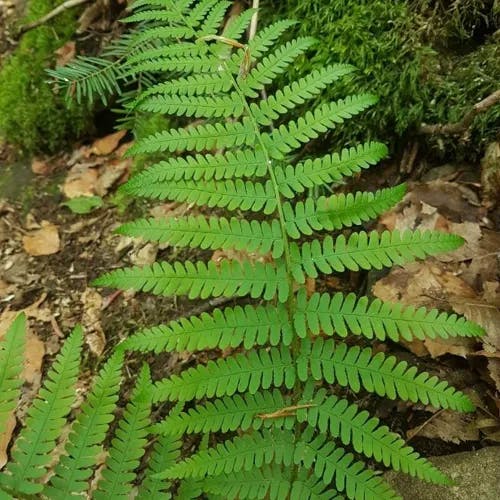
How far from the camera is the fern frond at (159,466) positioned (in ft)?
6.37

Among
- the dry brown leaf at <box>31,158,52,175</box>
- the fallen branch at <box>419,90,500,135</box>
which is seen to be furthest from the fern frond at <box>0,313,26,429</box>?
the dry brown leaf at <box>31,158,52,175</box>

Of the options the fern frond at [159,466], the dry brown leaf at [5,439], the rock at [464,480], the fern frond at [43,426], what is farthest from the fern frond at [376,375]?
the dry brown leaf at [5,439]

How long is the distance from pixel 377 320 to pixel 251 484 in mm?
715

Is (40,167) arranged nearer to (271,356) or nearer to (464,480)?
(271,356)

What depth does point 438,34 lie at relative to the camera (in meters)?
3.02

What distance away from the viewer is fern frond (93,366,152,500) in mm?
1869

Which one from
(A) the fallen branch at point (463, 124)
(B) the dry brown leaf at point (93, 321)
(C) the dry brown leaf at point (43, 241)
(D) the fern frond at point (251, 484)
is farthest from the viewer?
(C) the dry brown leaf at point (43, 241)

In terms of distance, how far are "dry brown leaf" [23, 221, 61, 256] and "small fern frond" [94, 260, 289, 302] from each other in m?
1.80

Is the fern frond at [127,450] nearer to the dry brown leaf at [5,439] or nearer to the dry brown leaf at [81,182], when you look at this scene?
the dry brown leaf at [5,439]

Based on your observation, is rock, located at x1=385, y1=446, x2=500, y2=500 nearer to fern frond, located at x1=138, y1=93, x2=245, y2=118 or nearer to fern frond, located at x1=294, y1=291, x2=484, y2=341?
fern frond, located at x1=294, y1=291, x2=484, y2=341

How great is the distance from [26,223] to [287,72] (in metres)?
2.06

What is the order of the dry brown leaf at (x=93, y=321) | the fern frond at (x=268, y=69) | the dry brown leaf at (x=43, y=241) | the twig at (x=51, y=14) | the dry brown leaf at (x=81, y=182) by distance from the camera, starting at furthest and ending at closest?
1. the twig at (x=51, y=14)
2. the dry brown leaf at (x=81, y=182)
3. the dry brown leaf at (x=43, y=241)
4. the dry brown leaf at (x=93, y=321)
5. the fern frond at (x=268, y=69)

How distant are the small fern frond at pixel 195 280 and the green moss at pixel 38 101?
2.62m

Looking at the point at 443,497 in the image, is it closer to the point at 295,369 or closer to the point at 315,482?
the point at 315,482
